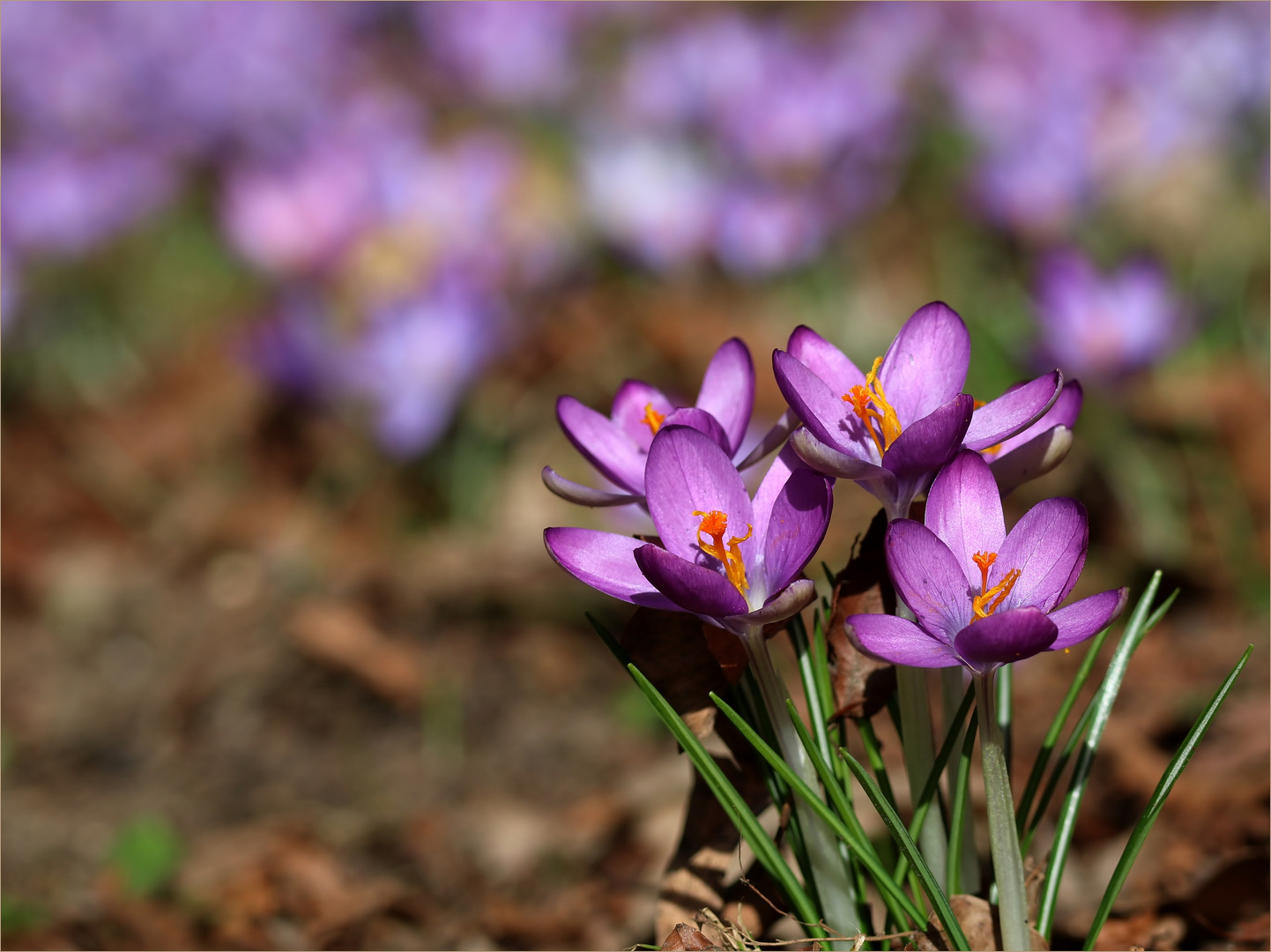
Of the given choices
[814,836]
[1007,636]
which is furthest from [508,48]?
[1007,636]

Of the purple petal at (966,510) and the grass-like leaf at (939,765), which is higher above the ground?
the purple petal at (966,510)

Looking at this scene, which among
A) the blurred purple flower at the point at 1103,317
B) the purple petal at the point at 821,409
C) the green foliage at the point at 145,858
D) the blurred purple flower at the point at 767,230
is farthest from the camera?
the blurred purple flower at the point at 767,230

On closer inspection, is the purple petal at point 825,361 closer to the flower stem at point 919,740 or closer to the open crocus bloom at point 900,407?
the open crocus bloom at point 900,407

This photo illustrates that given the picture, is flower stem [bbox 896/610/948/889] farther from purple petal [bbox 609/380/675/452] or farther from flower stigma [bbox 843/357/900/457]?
purple petal [bbox 609/380/675/452]

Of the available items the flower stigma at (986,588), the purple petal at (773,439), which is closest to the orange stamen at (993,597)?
the flower stigma at (986,588)

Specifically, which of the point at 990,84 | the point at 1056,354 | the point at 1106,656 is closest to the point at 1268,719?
the point at 1106,656

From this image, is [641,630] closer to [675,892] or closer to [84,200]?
[675,892]

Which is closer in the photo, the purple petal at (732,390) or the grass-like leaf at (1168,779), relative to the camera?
the grass-like leaf at (1168,779)
